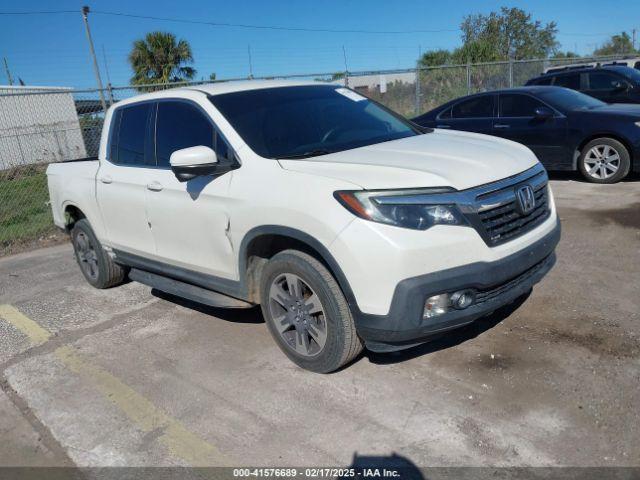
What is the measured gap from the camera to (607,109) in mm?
7977

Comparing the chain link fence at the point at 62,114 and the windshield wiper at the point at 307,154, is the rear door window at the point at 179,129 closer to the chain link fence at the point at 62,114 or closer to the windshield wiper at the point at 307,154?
the windshield wiper at the point at 307,154

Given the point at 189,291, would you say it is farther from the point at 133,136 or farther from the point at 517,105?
the point at 517,105

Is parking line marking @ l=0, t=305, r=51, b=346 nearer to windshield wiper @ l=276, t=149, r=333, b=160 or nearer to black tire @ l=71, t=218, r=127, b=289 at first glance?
black tire @ l=71, t=218, r=127, b=289

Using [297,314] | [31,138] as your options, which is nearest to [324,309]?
[297,314]

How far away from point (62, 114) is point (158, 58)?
5.13 metres

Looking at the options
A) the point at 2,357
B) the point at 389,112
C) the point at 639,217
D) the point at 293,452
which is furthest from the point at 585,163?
the point at 2,357

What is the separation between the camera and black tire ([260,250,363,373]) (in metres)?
3.12

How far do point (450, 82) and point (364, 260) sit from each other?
57.6 feet

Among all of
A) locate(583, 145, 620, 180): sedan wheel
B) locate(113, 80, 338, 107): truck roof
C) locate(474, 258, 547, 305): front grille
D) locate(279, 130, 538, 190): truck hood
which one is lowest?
locate(583, 145, 620, 180): sedan wheel

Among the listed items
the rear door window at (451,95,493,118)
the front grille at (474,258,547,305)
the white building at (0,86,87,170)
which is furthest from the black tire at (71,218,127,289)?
the white building at (0,86,87,170)

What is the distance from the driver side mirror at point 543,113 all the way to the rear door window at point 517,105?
0.50 feet

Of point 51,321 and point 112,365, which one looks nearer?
point 112,365

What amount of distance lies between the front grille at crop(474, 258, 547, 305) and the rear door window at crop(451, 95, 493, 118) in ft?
20.1

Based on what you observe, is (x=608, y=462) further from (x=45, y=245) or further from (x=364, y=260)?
(x=45, y=245)
